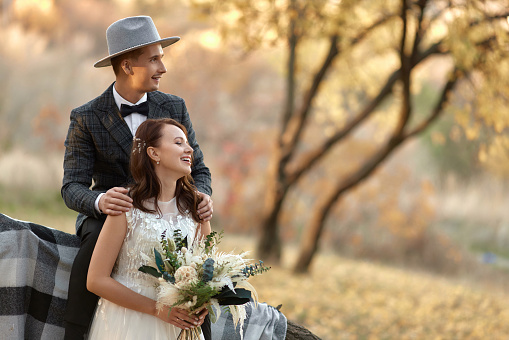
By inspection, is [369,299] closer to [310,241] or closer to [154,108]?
[310,241]

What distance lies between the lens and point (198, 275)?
2.33 m

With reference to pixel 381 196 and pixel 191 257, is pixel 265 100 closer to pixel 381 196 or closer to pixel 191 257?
pixel 381 196

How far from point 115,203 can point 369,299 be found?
7441 mm

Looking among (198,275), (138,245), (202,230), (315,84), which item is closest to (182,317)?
(198,275)

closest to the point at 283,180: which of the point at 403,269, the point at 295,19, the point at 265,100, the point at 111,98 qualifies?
the point at 295,19

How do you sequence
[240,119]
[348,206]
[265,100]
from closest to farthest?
[348,206] < [240,119] < [265,100]

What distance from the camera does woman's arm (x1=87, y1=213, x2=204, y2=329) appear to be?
8.02 ft

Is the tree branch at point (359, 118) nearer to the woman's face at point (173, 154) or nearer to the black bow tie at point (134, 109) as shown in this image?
the black bow tie at point (134, 109)

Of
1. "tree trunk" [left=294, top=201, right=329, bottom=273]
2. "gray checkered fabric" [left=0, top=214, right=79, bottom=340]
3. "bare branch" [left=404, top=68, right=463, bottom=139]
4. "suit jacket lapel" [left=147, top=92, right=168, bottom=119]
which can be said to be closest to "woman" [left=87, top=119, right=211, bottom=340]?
"gray checkered fabric" [left=0, top=214, right=79, bottom=340]

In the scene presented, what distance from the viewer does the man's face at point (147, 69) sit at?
2.88 meters

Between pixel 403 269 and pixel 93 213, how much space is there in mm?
11614

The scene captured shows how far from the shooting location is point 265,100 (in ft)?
77.0

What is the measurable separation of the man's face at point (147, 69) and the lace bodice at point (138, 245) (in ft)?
2.20

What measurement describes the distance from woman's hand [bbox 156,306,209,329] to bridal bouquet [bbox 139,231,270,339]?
0.12ft
